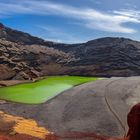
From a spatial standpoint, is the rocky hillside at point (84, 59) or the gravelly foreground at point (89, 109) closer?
the gravelly foreground at point (89, 109)

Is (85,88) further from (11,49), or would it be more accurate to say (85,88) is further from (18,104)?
(11,49)

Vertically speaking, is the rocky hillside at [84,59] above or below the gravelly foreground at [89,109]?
above

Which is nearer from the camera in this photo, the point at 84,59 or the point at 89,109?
the point at 89,109

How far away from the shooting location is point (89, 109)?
153ft

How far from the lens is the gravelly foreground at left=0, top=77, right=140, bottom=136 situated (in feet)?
137

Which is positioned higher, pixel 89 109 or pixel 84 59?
pixel 84 59

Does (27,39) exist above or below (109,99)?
above

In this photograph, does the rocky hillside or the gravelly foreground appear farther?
the rocky hillside

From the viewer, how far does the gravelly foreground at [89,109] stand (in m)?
41.7

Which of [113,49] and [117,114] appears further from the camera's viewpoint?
[113,49]

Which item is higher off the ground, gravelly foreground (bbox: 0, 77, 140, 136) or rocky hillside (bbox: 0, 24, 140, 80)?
rocky hillside (bbox: 0, 24, 140, 80)

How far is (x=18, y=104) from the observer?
53469 millimetres

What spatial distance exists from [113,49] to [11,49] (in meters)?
38.2

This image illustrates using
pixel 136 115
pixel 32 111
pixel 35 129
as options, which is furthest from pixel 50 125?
pixel 136 115
